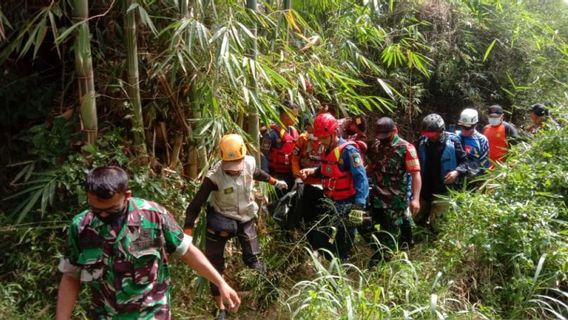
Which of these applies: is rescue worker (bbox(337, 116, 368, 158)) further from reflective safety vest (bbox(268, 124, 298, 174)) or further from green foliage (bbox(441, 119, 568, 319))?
green foliage (bbox(441, 119, 568, 319))

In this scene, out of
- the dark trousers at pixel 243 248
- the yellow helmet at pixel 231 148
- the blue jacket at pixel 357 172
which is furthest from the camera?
the blue jacket at pixel 357 172

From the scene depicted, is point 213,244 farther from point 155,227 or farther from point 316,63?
point 316,63

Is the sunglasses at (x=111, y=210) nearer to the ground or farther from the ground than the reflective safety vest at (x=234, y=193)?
farther from the ground

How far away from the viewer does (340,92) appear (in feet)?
16.4

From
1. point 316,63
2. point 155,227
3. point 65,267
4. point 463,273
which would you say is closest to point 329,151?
point 316,63

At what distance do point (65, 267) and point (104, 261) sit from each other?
0.18 meters

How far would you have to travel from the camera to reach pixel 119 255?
2.08 meters

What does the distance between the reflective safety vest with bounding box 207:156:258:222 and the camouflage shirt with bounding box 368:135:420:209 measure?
1.09 metres

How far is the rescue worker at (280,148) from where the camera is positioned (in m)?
4.97

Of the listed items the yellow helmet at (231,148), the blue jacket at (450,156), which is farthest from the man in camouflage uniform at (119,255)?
the blue jacket at (450,156)

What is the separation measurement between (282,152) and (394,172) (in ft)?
4.12

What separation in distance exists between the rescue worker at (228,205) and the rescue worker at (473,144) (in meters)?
1.99

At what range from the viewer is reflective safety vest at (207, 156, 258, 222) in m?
3.49

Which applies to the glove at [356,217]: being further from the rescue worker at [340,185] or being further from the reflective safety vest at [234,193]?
the reflective safety vest at [234,193]
